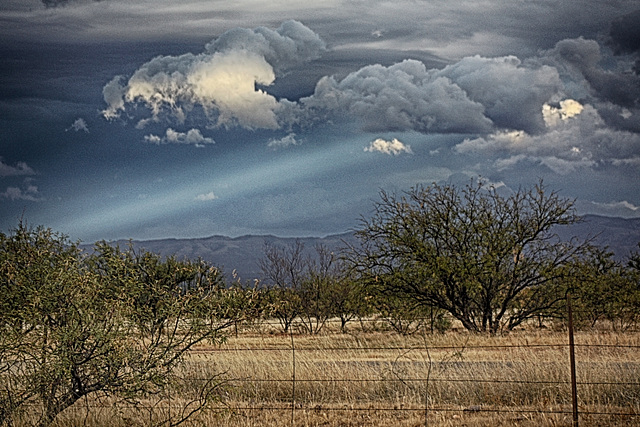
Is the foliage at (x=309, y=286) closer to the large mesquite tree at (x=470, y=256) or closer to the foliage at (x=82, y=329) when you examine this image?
the large mesquite tree at (x=470, y=256)

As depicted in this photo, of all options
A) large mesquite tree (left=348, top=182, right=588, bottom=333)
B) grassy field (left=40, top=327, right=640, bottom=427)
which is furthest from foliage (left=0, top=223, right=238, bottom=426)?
large mesquite tree (left=348, top=182, right=588, bottom=333)

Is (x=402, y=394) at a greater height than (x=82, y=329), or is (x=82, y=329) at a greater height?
(x=82, y=329)

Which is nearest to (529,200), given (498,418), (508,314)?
(508,314)

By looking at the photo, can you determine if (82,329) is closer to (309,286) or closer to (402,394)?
(402,394)

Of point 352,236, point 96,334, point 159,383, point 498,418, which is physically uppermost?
point 352,236

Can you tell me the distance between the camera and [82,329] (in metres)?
10.0

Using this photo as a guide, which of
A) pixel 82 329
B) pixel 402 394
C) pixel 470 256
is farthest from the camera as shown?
pixel 470 256

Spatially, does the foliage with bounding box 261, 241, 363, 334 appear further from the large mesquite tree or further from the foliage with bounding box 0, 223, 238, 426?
the foliage with bounding box 0, 223, 238, 426

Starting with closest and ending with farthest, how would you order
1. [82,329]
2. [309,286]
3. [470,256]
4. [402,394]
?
[82,329]
[402,394]
[470,256]
[309,286]

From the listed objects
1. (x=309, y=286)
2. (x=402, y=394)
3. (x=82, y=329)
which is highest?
(x=309, y=286)

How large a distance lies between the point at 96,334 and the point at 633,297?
76.1 feet

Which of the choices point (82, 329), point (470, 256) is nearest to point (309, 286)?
point (470, 256)

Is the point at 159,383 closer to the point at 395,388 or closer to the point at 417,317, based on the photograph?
the point at 395,388

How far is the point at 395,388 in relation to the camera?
14.3 m
